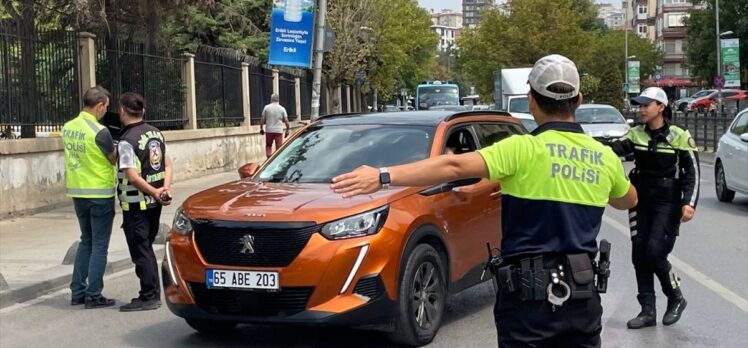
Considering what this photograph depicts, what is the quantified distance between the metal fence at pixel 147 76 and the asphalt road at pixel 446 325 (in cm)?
745

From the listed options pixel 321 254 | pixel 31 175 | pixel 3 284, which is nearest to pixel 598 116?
pixel 31 175

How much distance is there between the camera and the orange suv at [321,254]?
5.65 meters

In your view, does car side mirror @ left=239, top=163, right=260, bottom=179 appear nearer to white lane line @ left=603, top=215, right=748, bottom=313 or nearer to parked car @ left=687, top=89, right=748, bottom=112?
white lane line @ left=603, top=215, right=748, bottom=313

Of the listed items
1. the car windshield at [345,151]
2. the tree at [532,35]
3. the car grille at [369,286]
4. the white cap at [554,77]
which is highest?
the tree at [532,35]

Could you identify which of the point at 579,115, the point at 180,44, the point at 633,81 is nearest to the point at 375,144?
the point at 579,115

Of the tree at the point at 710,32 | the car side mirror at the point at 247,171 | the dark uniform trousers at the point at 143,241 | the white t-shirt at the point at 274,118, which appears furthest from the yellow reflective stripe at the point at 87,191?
the tree at the point at 710,32

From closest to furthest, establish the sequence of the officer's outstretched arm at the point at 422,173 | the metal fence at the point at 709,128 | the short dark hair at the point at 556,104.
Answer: the officer's outstretched arm at the point at 422,173, the short dark hair at the point at 556,104, the metal fence at the point at 709,128

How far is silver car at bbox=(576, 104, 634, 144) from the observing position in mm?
21797

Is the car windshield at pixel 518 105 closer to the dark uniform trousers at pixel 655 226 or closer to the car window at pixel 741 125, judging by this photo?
the car window at pixel 741 125

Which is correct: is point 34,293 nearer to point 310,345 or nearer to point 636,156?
point 310,345

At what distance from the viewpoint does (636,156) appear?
6641 mm

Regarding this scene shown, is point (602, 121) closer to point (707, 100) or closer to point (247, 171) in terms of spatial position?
point (247, 171)

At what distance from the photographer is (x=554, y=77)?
3.46m

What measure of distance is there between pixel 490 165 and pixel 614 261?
6.79 meters
